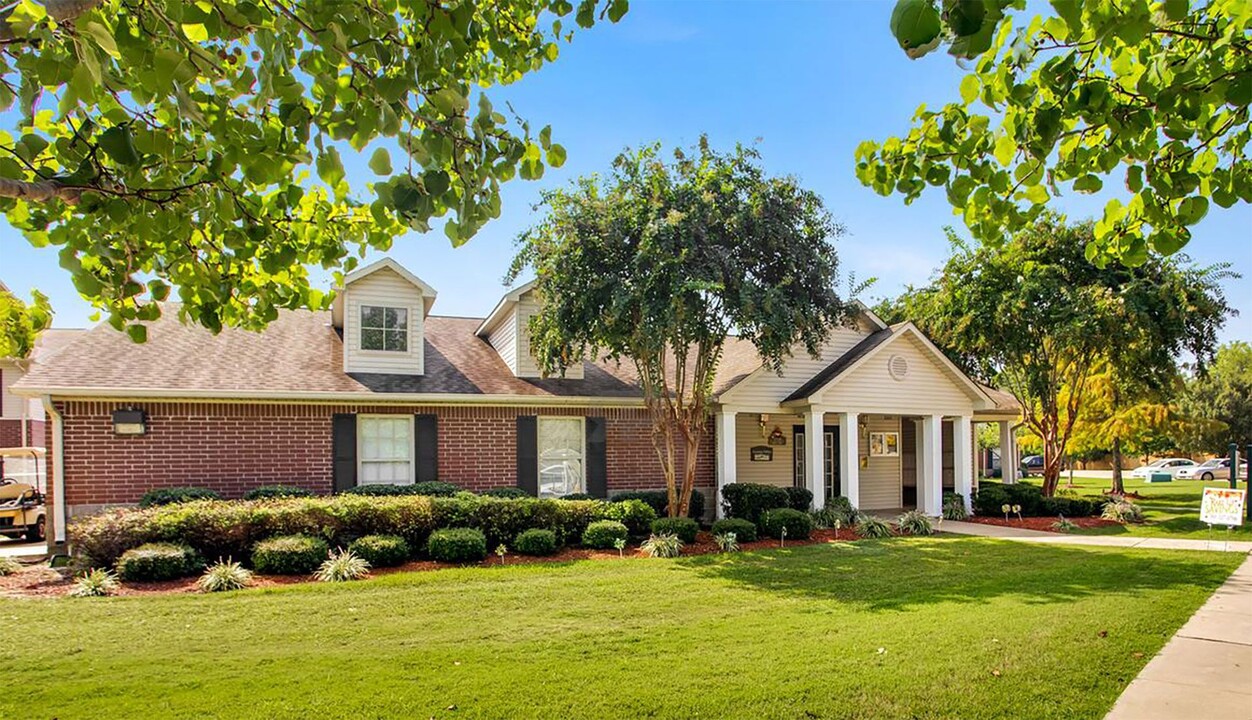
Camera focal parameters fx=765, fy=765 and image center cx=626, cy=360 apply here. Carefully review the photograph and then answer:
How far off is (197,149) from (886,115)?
18.8ft

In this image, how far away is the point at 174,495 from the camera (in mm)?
12484

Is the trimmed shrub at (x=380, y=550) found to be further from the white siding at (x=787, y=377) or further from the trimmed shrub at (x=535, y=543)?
the white siding at (x=787, y=377)

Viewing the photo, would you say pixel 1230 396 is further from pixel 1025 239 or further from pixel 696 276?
pixel 696 276

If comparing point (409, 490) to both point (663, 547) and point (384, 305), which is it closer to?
point (384, 305)

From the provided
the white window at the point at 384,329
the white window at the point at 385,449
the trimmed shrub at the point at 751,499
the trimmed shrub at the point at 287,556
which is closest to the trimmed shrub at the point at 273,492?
the white window at the point at 385,449

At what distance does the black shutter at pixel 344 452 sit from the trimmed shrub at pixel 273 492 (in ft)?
2.41

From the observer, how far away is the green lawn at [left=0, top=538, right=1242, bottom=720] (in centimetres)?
539

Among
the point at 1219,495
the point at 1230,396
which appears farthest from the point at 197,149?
the point at 1230,396

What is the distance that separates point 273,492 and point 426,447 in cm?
284

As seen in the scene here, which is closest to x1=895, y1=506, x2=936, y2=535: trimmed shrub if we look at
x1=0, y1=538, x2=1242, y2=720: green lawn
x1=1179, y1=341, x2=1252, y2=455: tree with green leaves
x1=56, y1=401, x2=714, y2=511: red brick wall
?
x1=0, y1=538, x2=1242, y2=720: green lawn

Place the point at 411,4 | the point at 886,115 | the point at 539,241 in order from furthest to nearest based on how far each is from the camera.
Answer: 1. the point at 539,241
2. the point at 886,115
3. the point at 411,4

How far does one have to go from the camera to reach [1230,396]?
46.1m

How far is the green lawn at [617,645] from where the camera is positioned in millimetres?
5391

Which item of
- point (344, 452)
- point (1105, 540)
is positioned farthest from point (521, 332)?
point (1105, 540)
